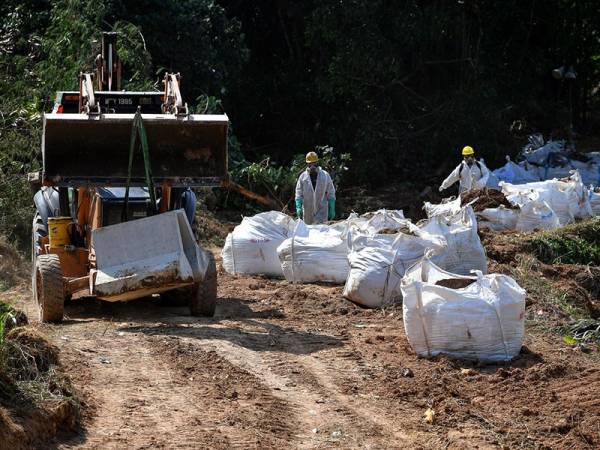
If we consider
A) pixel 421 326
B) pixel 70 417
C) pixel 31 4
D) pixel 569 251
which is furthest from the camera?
pixel 31 4

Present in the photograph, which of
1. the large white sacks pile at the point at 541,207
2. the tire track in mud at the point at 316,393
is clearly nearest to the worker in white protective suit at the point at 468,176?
the large white sacks pile at the point at 541,207

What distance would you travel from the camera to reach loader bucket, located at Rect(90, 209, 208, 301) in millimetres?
10047

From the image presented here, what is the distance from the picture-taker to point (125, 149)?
11031 millimetres

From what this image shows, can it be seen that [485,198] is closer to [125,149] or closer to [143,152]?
[125,149]

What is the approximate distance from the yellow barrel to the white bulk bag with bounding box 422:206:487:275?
3770 millimetres

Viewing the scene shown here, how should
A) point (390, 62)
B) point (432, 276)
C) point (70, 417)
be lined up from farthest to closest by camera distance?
point (390, 62)
point (432, 276)
point (70, 417)

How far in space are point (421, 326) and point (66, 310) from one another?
392 centimetres

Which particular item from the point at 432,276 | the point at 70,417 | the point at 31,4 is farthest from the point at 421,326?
the point at 31,4

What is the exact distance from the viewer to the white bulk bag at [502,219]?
654 inches

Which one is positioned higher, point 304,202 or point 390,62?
point 390,62

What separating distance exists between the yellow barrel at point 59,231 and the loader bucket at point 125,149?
19.3 inches

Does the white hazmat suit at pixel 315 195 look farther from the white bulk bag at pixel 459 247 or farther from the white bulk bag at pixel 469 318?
the white bulk bag at pixel 469 318

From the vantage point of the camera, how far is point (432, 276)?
31.6 ft

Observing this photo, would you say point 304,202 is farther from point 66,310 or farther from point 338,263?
point 66,310
